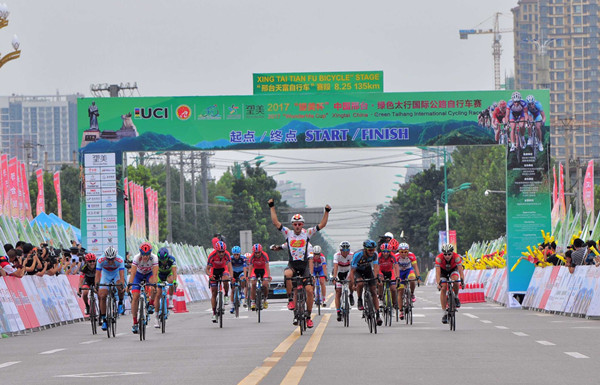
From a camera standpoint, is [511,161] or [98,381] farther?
[511,161]

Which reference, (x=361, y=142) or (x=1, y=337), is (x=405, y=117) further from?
(x=1, y=337)

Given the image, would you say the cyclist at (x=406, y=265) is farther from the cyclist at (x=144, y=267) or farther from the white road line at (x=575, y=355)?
A: the white road line at (x=575, y=355)

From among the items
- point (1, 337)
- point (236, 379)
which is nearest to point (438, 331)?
point (1, 337)

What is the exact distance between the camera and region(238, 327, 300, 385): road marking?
12457 millimetres

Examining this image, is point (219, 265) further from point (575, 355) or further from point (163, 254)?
point (575, 355)

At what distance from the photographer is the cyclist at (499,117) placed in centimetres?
3803

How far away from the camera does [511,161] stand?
3819 centimetres

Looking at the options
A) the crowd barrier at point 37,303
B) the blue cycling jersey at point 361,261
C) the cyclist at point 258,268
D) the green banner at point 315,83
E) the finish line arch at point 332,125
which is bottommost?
the crowd barrier at point 37,303

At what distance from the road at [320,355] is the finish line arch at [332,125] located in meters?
12.5

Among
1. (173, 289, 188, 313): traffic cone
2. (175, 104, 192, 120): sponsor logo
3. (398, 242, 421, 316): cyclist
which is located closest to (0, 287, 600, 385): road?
(398, 242, 421, 316): cyclist

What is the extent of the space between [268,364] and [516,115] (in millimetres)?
24664

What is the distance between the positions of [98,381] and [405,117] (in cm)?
2582

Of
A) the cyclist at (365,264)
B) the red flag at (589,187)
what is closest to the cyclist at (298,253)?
the cyclist at (365,264)

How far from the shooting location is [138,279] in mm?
23859
